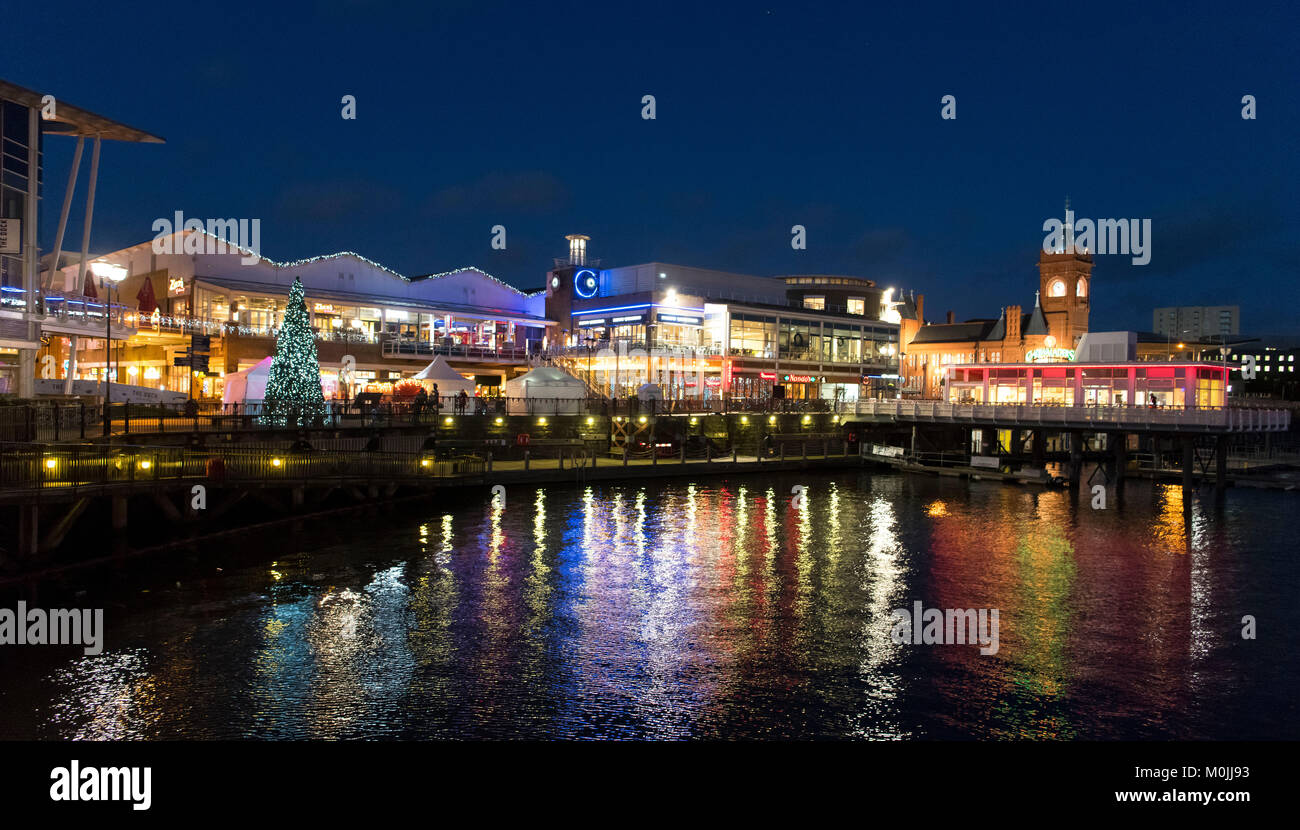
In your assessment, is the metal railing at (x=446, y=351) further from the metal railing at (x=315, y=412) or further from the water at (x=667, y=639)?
the water at (x=667, y=639)

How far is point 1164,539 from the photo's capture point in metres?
35.4

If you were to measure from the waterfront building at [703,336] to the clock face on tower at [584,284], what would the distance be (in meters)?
0.10

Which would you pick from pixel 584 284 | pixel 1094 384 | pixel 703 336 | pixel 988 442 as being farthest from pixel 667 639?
pixel 584 284

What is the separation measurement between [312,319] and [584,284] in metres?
27.2

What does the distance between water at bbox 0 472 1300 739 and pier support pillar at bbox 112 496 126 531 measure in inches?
70.7

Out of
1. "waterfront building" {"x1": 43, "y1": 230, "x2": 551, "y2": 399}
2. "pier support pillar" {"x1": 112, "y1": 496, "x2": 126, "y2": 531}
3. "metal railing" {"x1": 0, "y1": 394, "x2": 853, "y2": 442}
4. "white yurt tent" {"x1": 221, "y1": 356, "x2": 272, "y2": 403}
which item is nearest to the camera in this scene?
"pier support pillar" {"x1": 112, "y1": 496, "x2": 126, "y2": 531}

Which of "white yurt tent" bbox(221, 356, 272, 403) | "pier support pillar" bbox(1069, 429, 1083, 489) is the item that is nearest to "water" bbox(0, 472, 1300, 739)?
"pier support pillar" bbox(1069, 429, 1083, 489)

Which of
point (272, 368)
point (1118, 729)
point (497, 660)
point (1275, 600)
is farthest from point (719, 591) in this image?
point (272, 368)

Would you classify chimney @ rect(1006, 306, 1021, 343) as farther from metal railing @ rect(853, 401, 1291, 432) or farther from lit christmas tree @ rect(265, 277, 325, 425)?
lit christmas tree @ rect(265, 277, 325, 425)

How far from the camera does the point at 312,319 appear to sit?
229ft

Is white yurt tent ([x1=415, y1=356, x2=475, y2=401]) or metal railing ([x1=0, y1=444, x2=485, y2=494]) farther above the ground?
white yurt tent ([x1=415, y1=356, x2=475, y2=401])

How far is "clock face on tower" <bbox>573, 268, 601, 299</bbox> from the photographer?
8700 cm
